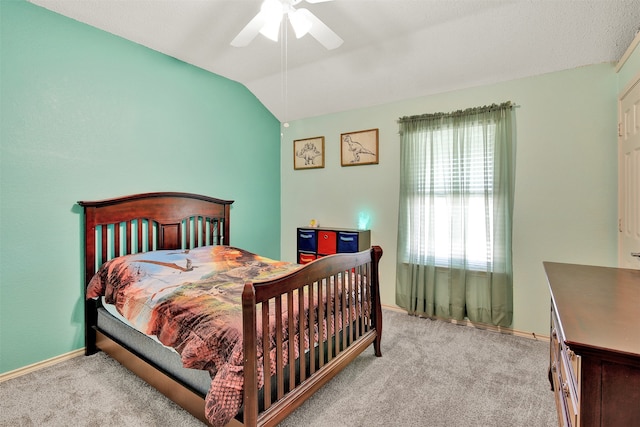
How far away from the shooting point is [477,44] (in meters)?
2.80

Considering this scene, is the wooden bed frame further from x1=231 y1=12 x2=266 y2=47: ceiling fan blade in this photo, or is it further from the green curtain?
x1=231 y1=12 x2=266 y2=47: ceiling fan blade

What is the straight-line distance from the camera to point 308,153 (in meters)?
4.43

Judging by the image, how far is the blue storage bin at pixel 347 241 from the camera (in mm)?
3711

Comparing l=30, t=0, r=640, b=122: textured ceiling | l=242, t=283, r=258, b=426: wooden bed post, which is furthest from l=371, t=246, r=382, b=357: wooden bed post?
l=30, t=0, r=640, b=122: textured ceiling

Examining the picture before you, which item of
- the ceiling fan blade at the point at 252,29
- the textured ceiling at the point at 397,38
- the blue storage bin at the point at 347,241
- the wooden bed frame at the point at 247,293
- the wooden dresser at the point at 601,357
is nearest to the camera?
the wooden dresser at the point at 601,357

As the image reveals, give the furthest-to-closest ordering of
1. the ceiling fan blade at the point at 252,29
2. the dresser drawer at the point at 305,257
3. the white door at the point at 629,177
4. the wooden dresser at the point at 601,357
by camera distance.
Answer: the dresser drawer at the point at 305,257 < the white door at the point at 629,177 < the ceiling fan blade at the point at 252,29 < the wooden dresser at the point at 601,357

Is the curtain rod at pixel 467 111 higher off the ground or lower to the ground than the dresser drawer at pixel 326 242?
higher

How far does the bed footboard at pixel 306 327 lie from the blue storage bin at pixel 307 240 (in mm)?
1494

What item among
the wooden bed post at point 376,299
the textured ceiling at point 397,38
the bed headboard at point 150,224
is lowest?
the wooden bed post at point 376,299

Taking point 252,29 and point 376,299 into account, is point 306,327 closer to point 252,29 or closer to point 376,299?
point 376,299

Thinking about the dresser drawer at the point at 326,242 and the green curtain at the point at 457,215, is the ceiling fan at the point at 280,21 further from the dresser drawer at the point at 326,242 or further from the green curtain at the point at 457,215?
the dresser drawer at the point at 326,242

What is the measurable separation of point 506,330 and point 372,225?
1764mm

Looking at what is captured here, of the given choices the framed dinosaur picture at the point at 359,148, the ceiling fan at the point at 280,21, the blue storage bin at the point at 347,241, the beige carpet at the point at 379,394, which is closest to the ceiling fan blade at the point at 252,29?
the ceiling fan at the point at 280,21

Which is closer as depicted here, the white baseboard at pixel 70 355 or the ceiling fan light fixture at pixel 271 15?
the ceiling fan light fixture at pixel 271 15
